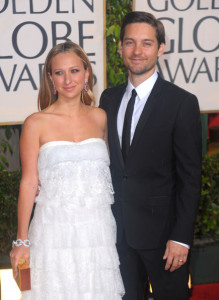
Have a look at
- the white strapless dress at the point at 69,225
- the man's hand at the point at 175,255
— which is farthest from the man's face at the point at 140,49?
the man's hand at the point at 175,255

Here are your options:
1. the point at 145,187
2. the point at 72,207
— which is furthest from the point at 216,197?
the point at 72,207

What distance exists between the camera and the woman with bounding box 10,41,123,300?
244 centimetres

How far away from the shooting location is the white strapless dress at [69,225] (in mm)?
2445

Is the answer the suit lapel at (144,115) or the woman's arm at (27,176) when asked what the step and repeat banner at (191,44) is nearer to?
the suit lapel at (144,115)

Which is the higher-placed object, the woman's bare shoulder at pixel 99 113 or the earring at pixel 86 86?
the earring at pixel 86 86

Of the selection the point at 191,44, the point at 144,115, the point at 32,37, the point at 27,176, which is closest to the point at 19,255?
the point at 27,176

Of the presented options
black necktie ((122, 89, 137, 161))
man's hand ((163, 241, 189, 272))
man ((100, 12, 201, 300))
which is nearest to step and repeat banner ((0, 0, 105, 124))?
man ((100, 12, 201, 300))

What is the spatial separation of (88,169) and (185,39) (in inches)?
77.0

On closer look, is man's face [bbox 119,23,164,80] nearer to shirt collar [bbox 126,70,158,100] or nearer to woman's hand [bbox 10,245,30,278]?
shirt collar [bbox 126,70,158,100]

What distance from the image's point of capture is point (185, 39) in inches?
154

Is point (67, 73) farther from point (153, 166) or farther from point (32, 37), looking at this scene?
point (32, 37)

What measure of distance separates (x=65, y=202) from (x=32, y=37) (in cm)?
177

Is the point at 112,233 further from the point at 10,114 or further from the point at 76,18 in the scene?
the point at 76,18

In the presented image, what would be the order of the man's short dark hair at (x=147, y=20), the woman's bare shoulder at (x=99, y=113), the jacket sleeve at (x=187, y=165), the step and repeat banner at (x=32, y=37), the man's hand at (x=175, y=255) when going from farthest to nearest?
1. the step and repeat banner at (x=32, y=37)
2. the woman's bare shoulder at (x=99, y=113)
3. the man's short dark hair at (x=147, y=20)
4. the man's hand at (x=175, y=255)
5. the jacket sleeve at (x=187, y=165)
